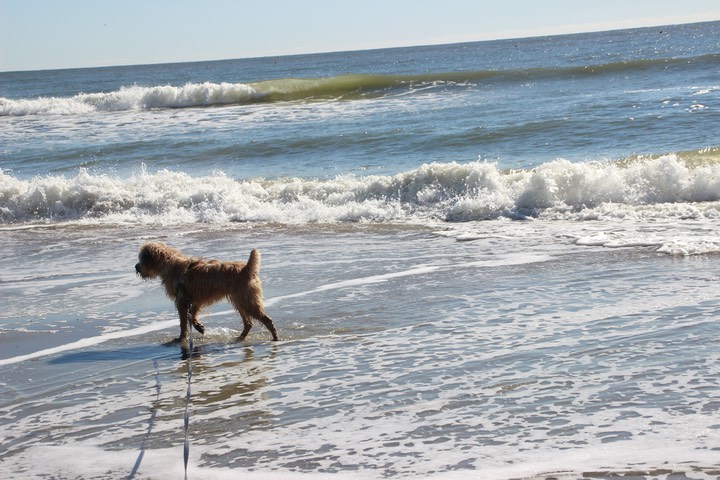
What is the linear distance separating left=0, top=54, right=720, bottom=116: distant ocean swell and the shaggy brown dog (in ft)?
88.0

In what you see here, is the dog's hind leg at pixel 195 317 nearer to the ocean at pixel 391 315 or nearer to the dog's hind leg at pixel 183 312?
the dog's hind leg at pixel 183 312

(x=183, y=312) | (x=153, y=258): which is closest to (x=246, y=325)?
Result: (x=183, y=312)

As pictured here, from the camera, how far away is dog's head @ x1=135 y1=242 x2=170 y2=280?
7980 millimetres

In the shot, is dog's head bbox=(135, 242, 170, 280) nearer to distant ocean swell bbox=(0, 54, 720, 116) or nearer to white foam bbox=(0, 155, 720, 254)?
white foam bbox=(0, 155, 720, 254)

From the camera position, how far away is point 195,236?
13547 mm

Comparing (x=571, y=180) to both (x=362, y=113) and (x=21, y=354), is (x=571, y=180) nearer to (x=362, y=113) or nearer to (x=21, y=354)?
(x=21, y=354)

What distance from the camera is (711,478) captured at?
4.43m

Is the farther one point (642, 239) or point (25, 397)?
point (642, 239)

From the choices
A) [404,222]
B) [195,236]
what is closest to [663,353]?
[404,222]

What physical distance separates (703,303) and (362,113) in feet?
70.1

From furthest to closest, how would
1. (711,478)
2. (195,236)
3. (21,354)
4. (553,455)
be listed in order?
(195,236), (21,354), (553,455), (711,478)

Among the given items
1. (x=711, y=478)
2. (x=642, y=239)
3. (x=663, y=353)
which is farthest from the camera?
(x=642, y=239)

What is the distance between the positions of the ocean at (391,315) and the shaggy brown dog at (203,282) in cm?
29

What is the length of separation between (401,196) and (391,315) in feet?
24.5
